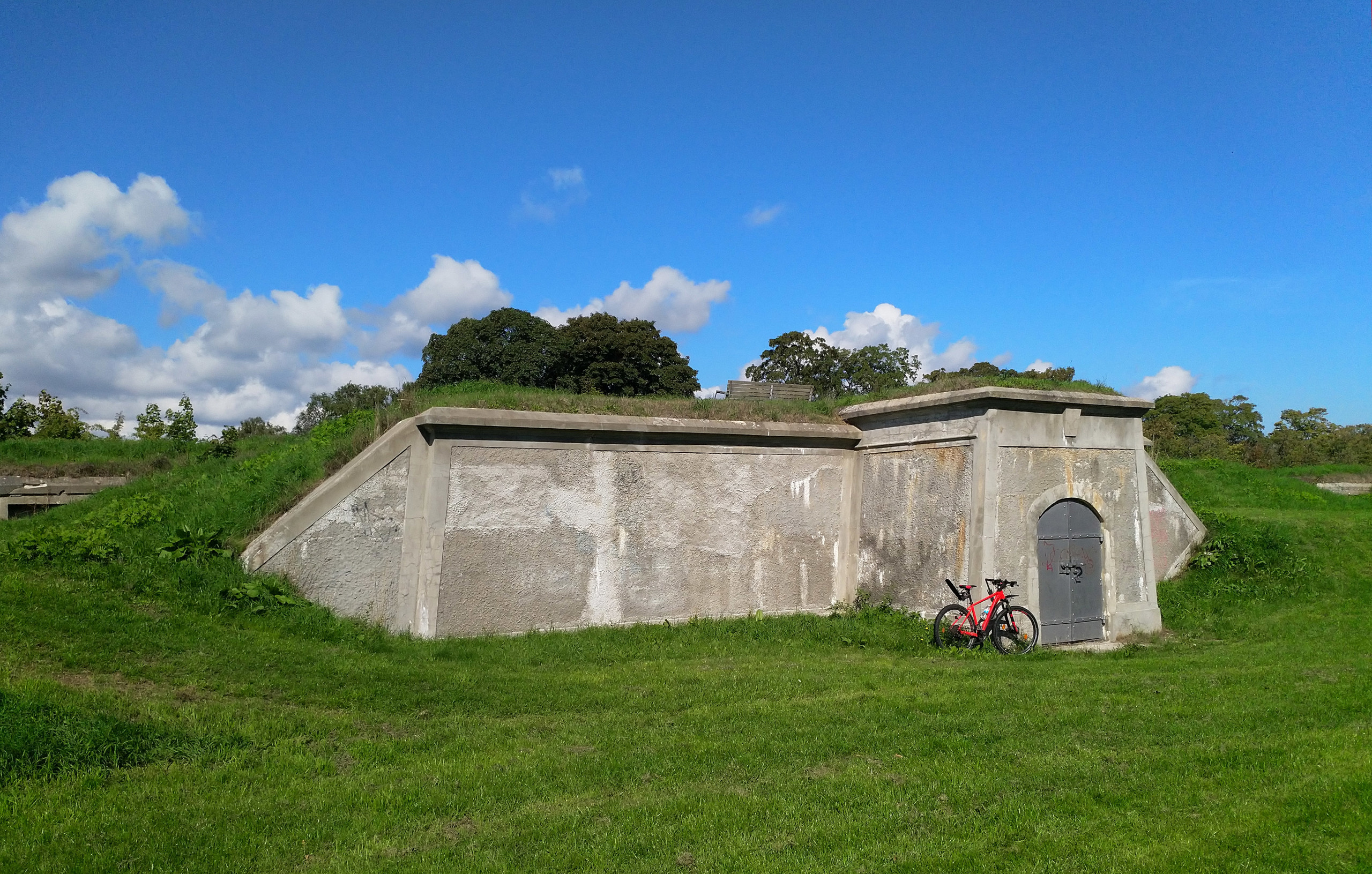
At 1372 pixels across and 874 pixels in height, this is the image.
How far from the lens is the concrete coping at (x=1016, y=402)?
1124 centimetres

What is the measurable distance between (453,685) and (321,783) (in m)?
2.50

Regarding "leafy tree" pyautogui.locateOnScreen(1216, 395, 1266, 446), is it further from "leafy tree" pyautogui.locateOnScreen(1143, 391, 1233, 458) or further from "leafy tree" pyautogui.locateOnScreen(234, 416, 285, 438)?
"leafy tree" pyautogui.locateOnScreen(234, 416, 285, 438)

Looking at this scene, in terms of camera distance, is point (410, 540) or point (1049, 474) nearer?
point (410, 540)

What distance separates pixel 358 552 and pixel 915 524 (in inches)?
300

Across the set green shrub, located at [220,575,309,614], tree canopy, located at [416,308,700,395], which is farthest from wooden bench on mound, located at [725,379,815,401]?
tree canopy, located at [416,308,700,395]

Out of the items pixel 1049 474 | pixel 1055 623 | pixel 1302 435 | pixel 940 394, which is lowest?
pixel 1055 623

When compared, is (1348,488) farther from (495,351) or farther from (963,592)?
(495,351)

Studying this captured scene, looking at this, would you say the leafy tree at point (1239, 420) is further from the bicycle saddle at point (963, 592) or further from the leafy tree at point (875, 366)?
the bicycle saddle at point (963, 592)

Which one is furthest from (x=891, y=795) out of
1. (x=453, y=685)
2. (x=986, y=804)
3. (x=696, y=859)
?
(x=453, y=685)

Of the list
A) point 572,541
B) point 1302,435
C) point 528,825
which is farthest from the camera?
point 1302,435

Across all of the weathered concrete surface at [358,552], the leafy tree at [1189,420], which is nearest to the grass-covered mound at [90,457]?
the weathered concrete surface at [358,552]

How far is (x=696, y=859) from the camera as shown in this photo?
455 cm

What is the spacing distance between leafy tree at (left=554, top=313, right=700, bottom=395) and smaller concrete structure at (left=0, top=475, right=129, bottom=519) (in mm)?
28713

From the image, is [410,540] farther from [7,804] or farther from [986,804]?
[986,804]
